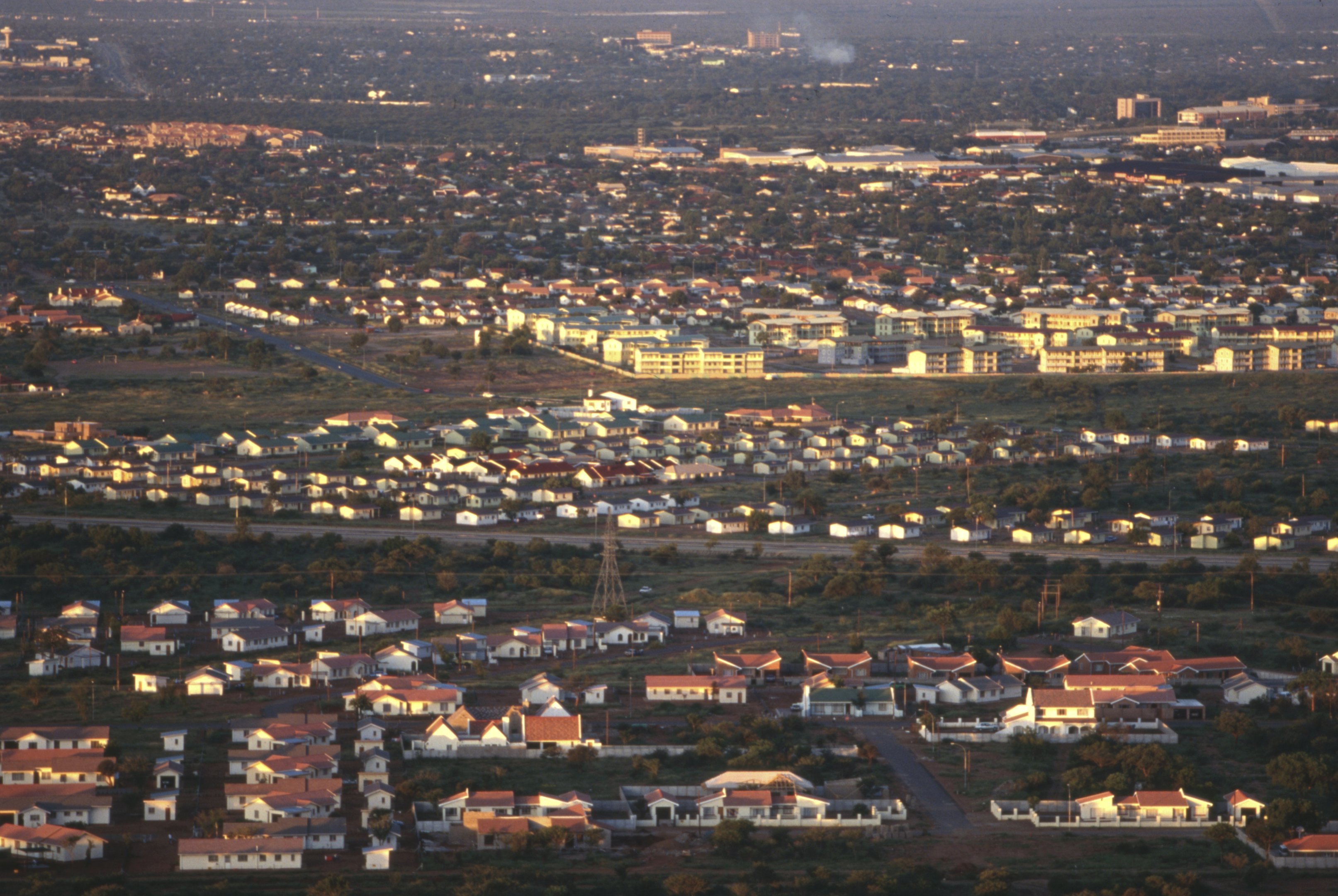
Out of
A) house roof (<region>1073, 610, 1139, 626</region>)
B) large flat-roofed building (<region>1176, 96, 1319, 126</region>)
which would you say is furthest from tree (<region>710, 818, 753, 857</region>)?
large flat-roofed building (<region>1176, 96, 1319, 126</region>)

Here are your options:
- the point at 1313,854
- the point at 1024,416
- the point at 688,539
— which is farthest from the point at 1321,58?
the point at 1313,854

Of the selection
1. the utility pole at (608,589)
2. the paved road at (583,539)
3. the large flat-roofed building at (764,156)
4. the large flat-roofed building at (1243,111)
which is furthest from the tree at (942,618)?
the large flat-roofed building at (1243,111)

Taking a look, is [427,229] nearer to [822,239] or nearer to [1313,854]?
[822,239]

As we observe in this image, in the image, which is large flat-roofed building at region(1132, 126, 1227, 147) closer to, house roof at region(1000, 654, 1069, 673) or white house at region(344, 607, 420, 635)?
house roof at region(1000, 654, 1069, 673)

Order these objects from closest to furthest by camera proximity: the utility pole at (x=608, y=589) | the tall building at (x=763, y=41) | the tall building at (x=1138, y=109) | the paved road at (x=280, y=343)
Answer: the utility pole at (x=608, y=589) < the paved road at (x=280, y=343) < the tall building at (x=1138, y=109) < the tall building at (x=763, y=41)

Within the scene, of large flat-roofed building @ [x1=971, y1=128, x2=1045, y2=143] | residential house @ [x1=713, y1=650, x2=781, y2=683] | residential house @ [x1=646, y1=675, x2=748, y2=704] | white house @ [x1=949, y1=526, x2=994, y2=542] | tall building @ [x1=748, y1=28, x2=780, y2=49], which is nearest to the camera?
residential house @ [x1=646, y1=675, x2=748, y2=704]

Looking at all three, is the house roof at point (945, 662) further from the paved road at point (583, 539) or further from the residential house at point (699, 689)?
the paved road at point (583, 539)
